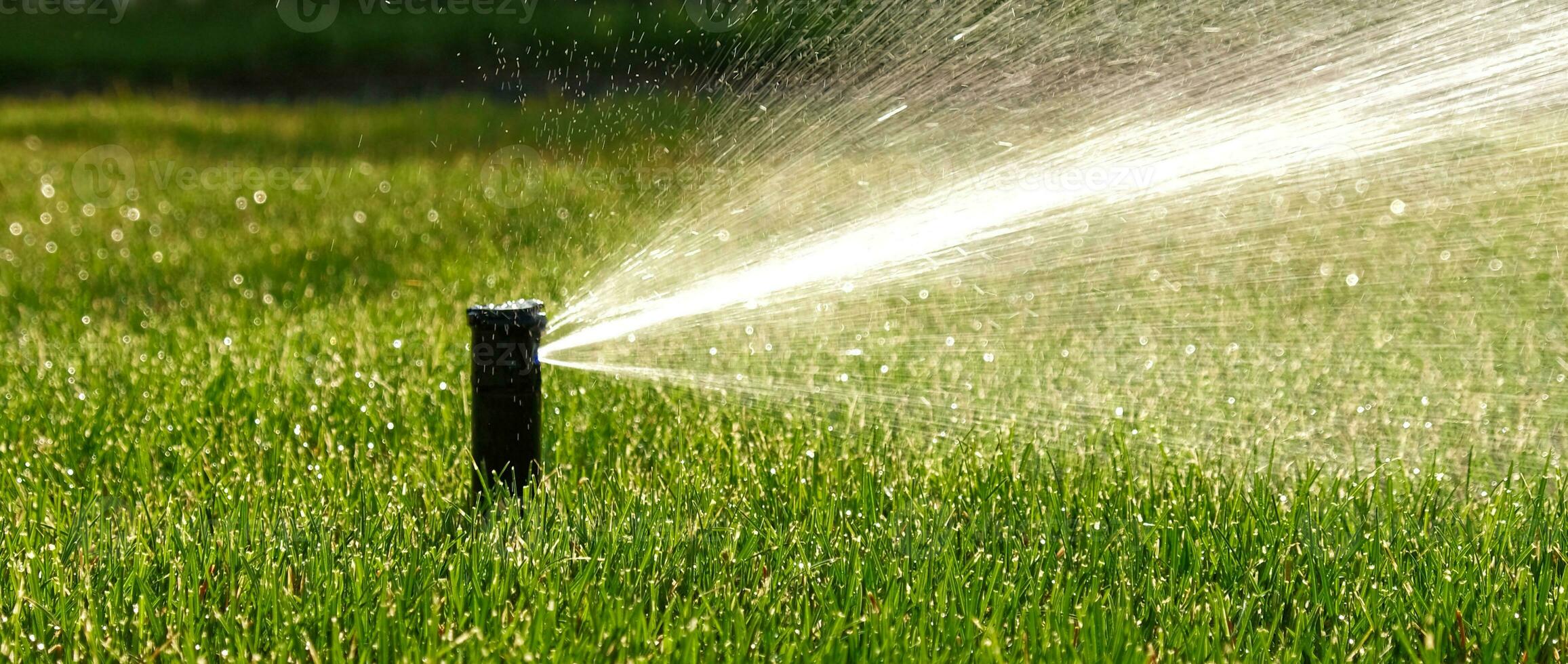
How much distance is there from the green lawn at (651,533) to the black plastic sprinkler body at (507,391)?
8 centimetres

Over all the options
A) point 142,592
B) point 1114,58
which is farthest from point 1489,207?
point 142,592

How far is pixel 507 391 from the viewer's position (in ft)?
7.30

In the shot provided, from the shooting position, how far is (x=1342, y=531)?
2145 millimetres

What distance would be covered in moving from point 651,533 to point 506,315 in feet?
1.32

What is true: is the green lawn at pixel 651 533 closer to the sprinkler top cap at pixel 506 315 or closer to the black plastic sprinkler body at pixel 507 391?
the black plastic sprinkler body at pixel 507 391

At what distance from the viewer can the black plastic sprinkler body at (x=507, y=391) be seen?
212cm

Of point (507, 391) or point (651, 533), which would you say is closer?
point (651, 533)

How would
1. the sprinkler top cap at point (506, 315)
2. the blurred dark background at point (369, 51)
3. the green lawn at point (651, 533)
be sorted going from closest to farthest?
the green lawn at point (651, 533)
the sprinkler top cap at point (506, 315)
the blurred dark background at point (369, 51)

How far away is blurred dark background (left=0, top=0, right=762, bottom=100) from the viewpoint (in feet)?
37.7

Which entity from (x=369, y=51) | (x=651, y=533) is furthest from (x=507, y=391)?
(x=369, y=51)

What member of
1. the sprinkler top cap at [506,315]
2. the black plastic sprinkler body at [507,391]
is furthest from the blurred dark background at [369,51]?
the sprinkler top cap at [506,315]

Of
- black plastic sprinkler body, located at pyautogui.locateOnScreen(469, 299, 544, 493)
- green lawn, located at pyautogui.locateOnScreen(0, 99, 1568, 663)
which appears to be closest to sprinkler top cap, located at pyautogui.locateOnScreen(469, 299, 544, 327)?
black plastic sprinkler body, located at pyautogui.locateOnScreen(469, 299, 544, 493)

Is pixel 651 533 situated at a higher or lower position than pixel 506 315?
lower

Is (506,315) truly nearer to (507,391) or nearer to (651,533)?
(507,391)
